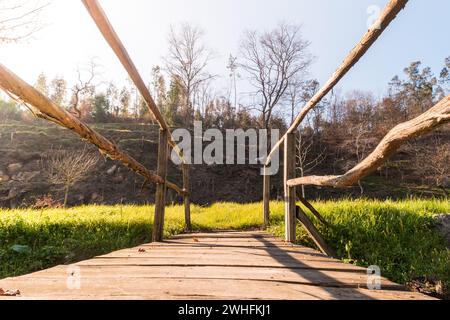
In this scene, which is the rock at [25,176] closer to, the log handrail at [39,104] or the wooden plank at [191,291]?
the log handrail at [39,104]

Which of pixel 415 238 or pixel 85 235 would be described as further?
pixel 85 235

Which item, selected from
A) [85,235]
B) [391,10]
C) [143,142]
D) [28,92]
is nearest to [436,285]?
[391,10]

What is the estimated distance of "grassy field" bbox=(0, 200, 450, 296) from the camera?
3.90 metres

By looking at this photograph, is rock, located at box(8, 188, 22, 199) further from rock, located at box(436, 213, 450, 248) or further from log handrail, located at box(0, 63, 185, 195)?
rock, located at box(436, 213, 450, 248)

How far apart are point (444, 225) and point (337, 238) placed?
214 centimetres

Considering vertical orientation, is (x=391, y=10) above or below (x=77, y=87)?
below

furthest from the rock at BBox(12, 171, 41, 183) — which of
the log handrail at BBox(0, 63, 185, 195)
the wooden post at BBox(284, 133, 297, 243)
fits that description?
the log handrail at BBox(0, 63, 185, 195)

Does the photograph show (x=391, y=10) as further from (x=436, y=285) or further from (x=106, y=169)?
(x=106, y=169)

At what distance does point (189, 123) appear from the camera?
103 ft

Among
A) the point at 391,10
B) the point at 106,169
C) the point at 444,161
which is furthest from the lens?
the point at 106,169

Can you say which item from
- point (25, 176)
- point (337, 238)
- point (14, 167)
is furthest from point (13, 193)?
point (337, 238)

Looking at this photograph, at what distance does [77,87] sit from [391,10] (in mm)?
28237

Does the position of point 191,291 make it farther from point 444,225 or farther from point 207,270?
point 444,225
